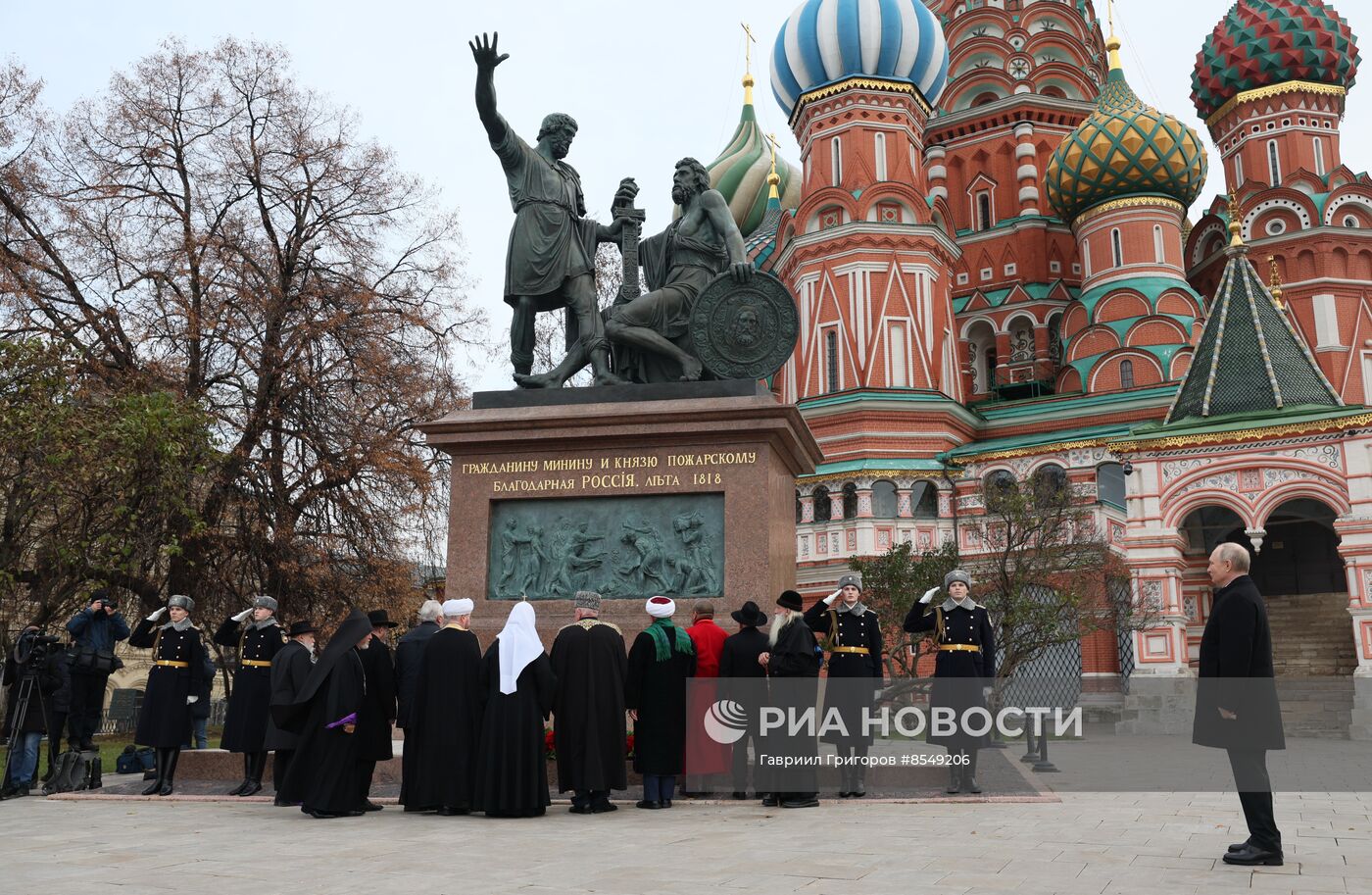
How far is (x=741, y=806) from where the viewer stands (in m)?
8.31

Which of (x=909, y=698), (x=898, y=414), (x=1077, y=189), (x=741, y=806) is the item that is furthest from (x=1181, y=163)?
(x=741, y=806)

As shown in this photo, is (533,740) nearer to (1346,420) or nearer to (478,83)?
(478,83)

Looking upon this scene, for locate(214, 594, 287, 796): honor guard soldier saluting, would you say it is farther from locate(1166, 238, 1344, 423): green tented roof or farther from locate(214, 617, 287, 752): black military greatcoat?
locate(1166, 238, 1344, 423): green tented roof


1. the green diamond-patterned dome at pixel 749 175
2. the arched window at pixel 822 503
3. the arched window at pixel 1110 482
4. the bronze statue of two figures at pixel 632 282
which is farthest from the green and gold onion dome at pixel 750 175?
the bronze statue of two figures at pixel 632 282

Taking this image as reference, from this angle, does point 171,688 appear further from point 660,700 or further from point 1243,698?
point 1243,698

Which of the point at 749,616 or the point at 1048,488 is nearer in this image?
the point at 749,616

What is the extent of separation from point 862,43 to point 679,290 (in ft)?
99.2

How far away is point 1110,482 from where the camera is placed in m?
32.7

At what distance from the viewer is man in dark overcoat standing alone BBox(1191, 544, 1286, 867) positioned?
5.95 meters

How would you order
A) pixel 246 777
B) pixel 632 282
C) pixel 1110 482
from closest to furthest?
pixel 246 777, pixel 632 282, pixel 1110 482

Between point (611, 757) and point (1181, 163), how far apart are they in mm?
35963

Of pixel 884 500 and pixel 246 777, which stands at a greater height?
pixel 884 500

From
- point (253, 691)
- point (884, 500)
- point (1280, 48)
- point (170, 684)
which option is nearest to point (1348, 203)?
point (1280, 48)

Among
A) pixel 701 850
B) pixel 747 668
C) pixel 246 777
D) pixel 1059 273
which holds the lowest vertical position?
pixel 701 850
